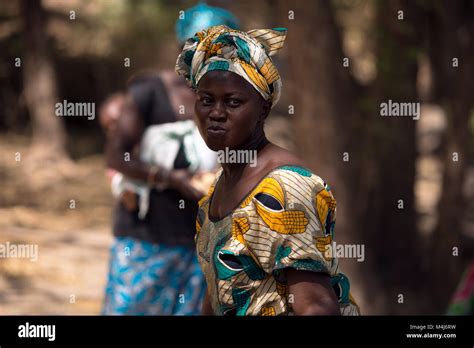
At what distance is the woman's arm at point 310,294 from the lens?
2.19 meters

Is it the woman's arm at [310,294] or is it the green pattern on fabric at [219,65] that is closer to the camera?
the woman's arm at [310,294]

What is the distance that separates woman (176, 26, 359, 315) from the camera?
7.25 ft

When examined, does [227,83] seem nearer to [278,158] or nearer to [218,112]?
[218,112]

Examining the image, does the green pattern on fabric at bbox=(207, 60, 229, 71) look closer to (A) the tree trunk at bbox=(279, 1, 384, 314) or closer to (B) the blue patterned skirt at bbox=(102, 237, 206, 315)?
(B) the blue patterned skirt at bbox=(102, 237, 206, 315)

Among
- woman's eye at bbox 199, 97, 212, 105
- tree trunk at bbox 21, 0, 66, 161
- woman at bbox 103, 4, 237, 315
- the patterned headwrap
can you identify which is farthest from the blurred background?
woman's eye at bbox 199, 97, 212, 105

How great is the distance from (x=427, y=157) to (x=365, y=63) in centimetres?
230
